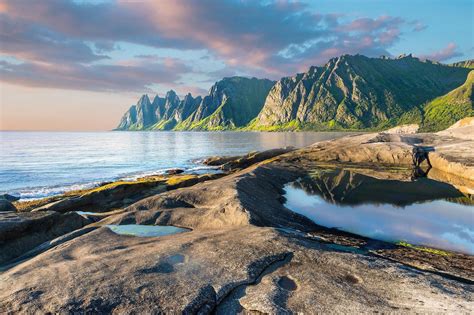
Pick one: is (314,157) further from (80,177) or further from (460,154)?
(80,177)

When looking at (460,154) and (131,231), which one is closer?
(131,231)

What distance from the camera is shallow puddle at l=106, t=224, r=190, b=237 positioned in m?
22.4

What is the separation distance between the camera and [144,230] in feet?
76.7

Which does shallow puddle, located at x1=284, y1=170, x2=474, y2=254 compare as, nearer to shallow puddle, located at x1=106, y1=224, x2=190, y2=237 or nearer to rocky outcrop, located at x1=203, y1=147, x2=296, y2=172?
shallow puddle, located at x1=106, y1=224, x2=190, y2=237

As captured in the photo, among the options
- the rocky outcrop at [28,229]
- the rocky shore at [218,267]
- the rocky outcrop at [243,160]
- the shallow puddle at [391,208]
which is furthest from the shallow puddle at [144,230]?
the rocky outcrop at [243,160]

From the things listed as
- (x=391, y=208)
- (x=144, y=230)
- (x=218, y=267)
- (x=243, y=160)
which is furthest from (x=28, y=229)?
(x=243, y=160)

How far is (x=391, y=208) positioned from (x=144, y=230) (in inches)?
943

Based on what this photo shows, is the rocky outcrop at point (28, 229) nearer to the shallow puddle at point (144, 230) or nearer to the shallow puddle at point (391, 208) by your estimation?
the shallow puddle at point (144, 230)

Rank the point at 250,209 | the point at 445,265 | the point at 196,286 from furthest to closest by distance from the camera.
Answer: the point at 250,209, the point at 445,265, the point at 196,286

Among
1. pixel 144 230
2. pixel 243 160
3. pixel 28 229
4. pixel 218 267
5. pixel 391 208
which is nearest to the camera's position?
pixel 218 267

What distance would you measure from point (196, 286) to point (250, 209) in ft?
40.7

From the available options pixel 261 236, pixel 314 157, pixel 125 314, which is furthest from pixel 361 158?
pixel 125 314

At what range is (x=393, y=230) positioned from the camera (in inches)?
964

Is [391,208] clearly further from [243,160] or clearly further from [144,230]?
[243,160]
